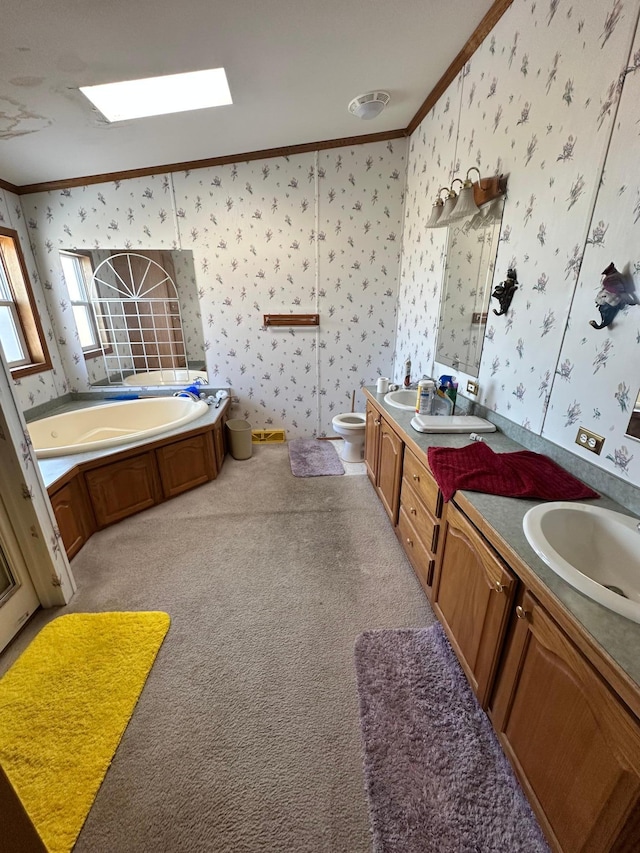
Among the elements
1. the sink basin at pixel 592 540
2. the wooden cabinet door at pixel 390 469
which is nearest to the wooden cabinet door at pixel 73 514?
the wooden cabinet door at pixel 390 469

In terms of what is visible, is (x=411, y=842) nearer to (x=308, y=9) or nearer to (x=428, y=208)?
(x=308, y=9)

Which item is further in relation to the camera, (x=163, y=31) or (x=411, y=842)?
(x=163, y=31)

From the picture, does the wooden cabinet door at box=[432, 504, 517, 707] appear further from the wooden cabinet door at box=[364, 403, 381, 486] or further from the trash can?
the trash can

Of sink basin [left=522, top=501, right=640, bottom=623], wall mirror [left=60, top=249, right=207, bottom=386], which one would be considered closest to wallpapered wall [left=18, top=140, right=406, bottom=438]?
wall mirror [left=60, top=249, right=207, bottom=386]

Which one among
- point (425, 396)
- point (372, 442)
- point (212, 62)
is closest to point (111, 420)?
point (372, 442)

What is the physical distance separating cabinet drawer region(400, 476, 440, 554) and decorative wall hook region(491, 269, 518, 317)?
1072 millimetres

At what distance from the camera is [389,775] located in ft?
3.98

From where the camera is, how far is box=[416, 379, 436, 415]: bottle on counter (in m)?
Answer: 2.14

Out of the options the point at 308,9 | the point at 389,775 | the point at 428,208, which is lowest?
the point at 389,775

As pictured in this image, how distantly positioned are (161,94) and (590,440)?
2.90 m

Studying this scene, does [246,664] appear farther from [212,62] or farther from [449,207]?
[212,62]

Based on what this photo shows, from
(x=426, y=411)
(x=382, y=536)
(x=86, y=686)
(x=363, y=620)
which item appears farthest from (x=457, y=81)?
(x=86, y=686)

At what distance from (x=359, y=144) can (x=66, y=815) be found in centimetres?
442

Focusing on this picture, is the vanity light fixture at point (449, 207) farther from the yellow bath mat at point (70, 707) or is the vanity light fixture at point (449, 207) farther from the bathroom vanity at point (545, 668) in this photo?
the yellow bath mat at point (70, 707)
